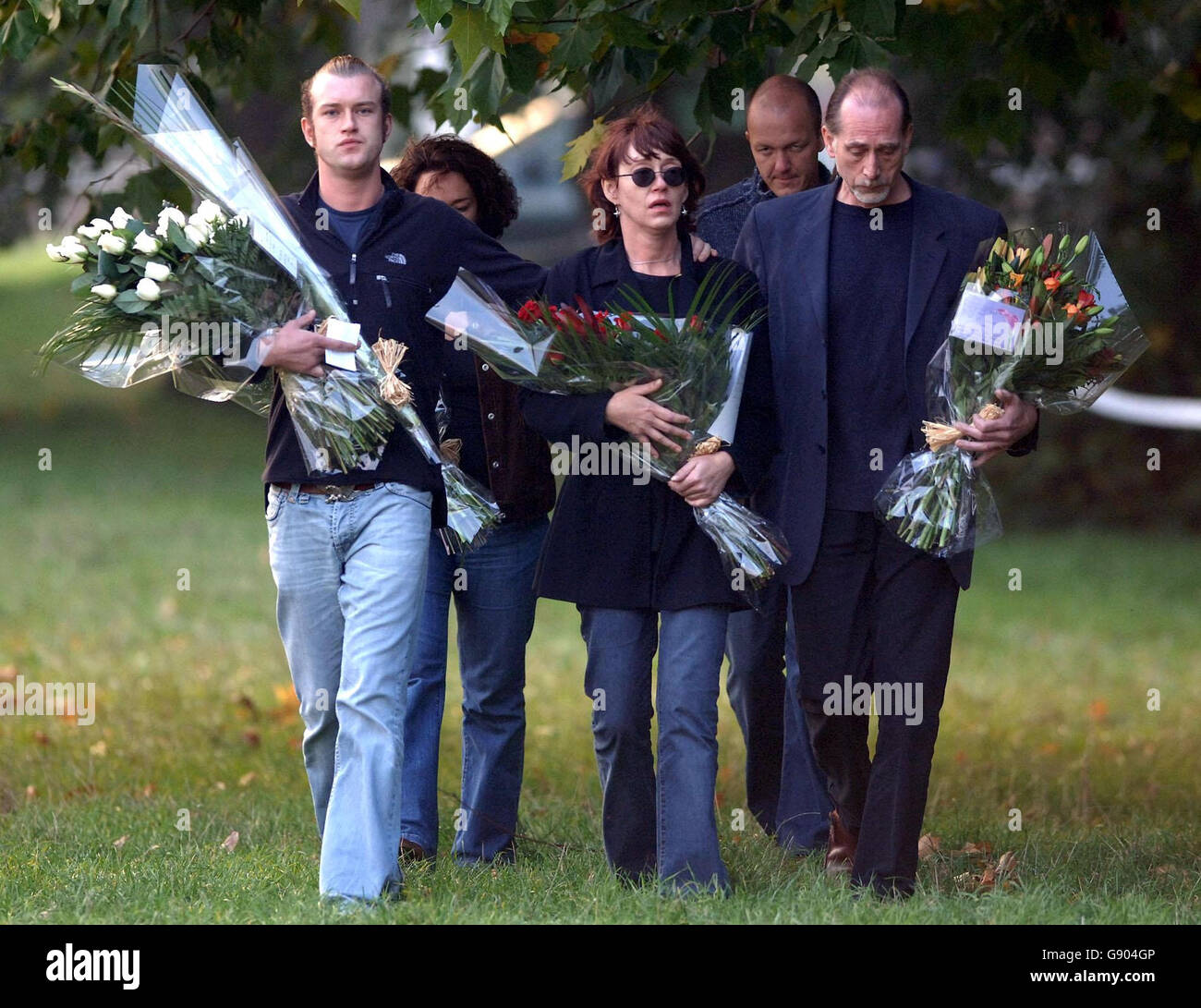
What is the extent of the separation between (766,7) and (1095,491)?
11142 mm

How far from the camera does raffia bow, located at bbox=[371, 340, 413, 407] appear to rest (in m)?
4.92

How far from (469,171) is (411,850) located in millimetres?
2297

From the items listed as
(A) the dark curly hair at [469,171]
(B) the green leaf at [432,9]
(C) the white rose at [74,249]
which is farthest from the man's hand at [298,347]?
(A) the dark curly hair at [469,171]

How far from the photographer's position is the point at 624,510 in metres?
5.12

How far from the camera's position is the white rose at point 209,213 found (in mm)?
4793

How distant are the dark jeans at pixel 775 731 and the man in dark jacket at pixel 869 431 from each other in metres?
0.70

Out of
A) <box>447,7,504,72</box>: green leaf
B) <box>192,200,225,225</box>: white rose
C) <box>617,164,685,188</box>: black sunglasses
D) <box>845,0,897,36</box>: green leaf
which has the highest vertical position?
<box>845,0,897,36</box>: green leaf

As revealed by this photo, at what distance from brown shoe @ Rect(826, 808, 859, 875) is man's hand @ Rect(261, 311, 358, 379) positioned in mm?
2228

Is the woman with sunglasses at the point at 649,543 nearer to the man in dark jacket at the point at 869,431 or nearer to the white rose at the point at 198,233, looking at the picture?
the man in dark jacket at the point at 869,431

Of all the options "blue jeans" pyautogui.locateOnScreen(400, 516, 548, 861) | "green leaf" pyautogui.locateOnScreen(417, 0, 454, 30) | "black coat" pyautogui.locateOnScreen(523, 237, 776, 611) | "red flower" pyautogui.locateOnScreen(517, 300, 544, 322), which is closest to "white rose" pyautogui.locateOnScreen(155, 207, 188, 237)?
"green leaf" pyautogui.locateOnScreen(417, 0, 454, 30)

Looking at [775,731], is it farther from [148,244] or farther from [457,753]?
[148,244]

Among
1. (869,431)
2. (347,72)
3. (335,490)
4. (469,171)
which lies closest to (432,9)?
(347,72)

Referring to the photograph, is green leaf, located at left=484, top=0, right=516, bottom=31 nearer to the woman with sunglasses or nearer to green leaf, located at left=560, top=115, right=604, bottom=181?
the woman with sunglasses

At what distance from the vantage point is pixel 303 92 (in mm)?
5250
